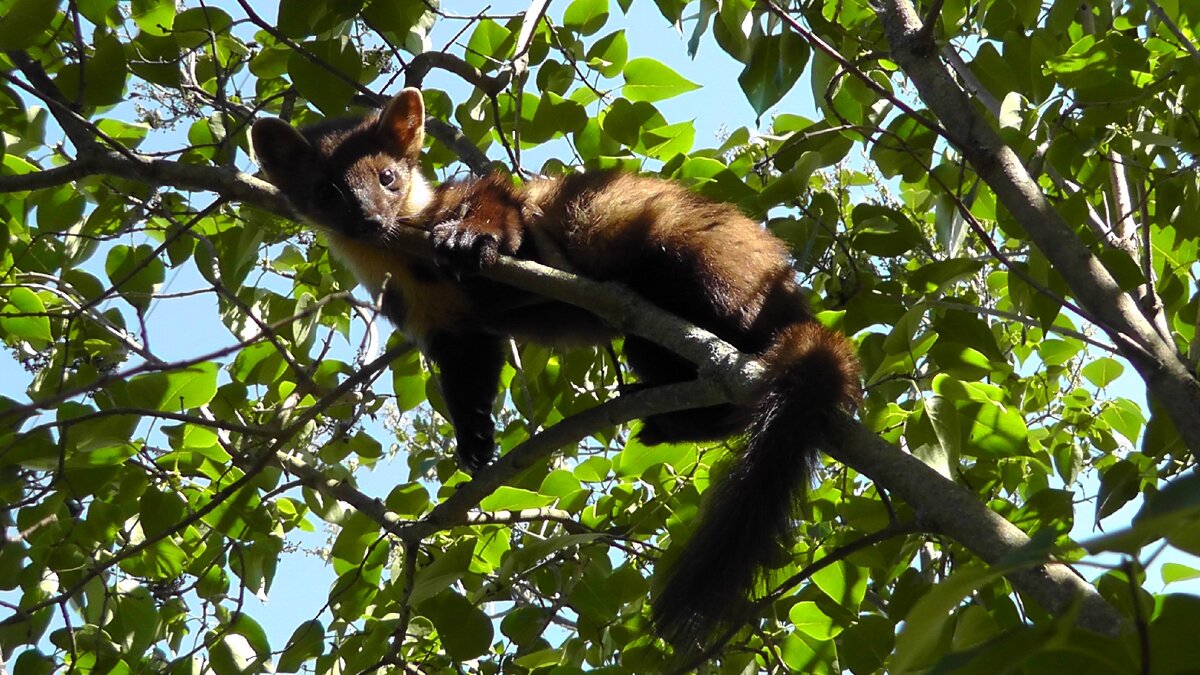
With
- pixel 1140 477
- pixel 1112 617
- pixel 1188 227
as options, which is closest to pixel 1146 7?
pixel 1188 227

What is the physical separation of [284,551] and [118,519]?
3.29 ft

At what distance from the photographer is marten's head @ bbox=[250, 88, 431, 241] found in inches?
191

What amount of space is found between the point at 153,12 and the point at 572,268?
1.88 metres

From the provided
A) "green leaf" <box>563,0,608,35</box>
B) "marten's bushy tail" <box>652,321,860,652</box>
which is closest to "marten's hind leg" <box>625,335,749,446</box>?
"marten's bushy tail" <box>652,321,860,652</box>

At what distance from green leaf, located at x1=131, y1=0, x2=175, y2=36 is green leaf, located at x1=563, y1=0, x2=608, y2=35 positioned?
151cm

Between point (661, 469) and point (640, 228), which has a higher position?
point (640, 228)

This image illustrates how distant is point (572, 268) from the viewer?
4711 mm

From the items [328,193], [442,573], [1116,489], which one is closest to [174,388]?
[442,573]

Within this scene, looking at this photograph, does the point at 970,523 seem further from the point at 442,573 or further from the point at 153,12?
the point at 153,12

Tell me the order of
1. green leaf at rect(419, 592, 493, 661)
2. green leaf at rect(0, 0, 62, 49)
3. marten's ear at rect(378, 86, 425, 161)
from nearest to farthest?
1. green leaf at rect(0, 0, 62, 49)
2. green leaf at rect(419, 592, 493, 661)
3. marten's ear at rect(378, 86, 425, 161)

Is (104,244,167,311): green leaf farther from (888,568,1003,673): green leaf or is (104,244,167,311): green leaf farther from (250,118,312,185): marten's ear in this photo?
(888,568,1003,673): green leaf

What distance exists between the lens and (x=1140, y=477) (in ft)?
11.8

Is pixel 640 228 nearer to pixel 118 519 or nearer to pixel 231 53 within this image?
pixel 231 53

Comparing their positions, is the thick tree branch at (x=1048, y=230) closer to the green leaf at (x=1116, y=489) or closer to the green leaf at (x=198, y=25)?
the green leaf at (x=1116, y=489)
